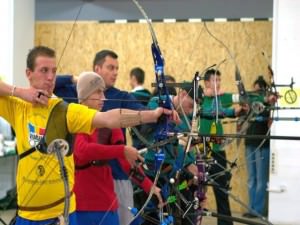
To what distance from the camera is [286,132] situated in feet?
16.2

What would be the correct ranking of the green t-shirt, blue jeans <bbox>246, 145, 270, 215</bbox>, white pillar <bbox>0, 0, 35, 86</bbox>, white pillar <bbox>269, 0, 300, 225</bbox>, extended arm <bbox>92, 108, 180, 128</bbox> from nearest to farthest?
extended arm <bbox>92, 108, 180, 128</bbox>, the green t-shirt, white pillar <bbox>269, 0, 300, 225</bbox>, blue jeans <bbox>246, 145, 270, 215</bbox>, white pillar <bbox>0, 0, 35, 86</bbox>

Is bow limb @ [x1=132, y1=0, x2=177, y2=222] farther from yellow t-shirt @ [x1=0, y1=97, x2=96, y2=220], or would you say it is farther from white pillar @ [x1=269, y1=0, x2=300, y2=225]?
white pillar @ [x1=269, y1=0, x2=300, y2=225]

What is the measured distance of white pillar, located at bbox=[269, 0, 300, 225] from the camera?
194 inches

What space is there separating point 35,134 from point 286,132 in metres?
3.50

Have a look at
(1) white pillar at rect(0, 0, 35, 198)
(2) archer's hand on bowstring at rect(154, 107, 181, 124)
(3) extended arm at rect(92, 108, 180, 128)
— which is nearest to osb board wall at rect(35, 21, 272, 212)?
(1) white pillar at rect(0, 0, 35, 198)

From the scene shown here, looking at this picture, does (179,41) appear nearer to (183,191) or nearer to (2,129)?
(2,129)

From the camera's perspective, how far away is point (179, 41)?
5.89 m

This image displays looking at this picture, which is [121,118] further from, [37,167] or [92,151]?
[92,151]

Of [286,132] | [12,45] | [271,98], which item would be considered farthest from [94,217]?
[12,45]

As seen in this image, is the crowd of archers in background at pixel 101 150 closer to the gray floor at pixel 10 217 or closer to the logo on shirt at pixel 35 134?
the logo on shirt at pixel 35 134

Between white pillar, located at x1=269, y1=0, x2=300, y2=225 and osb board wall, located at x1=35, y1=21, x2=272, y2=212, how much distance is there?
0.54m

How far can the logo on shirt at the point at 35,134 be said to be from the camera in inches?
72.8

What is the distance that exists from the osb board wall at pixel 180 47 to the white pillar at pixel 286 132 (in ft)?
1.77

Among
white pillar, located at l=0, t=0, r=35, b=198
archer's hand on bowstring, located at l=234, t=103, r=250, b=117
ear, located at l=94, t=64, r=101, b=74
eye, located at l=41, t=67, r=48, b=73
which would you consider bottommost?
archer's hand on bowstring, located at l=234, t=103, r=250, b=117
